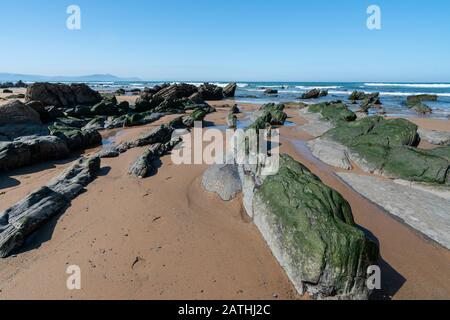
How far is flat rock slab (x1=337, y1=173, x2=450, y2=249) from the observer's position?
6023 millimetres

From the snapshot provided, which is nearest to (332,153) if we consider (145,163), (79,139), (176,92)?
(145,163)

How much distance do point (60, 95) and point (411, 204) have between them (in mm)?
30597

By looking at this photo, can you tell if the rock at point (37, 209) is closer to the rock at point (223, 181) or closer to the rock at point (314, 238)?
the rock at point (223, 181)

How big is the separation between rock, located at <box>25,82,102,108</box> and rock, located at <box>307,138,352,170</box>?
25075mm

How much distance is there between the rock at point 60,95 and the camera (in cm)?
2630

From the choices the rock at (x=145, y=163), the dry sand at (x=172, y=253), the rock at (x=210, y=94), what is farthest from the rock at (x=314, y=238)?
the rock at (x=210, y=94)

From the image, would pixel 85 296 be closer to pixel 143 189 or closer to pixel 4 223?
pixel 4 223

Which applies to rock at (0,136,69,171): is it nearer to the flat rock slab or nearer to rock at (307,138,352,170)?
rock at (307,138,352,170)

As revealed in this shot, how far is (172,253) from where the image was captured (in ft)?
16.6

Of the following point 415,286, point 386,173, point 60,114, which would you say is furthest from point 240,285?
point 60,114

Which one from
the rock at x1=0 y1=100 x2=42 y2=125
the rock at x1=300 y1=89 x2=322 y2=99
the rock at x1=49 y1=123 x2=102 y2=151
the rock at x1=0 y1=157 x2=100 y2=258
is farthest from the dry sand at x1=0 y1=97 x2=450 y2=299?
the rock at x1=300 y1=89 x2=322 y2=99

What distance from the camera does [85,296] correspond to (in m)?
4.12

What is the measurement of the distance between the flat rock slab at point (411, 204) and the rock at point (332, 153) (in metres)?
1.38

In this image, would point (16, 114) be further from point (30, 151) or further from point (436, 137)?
point (436, 137)
